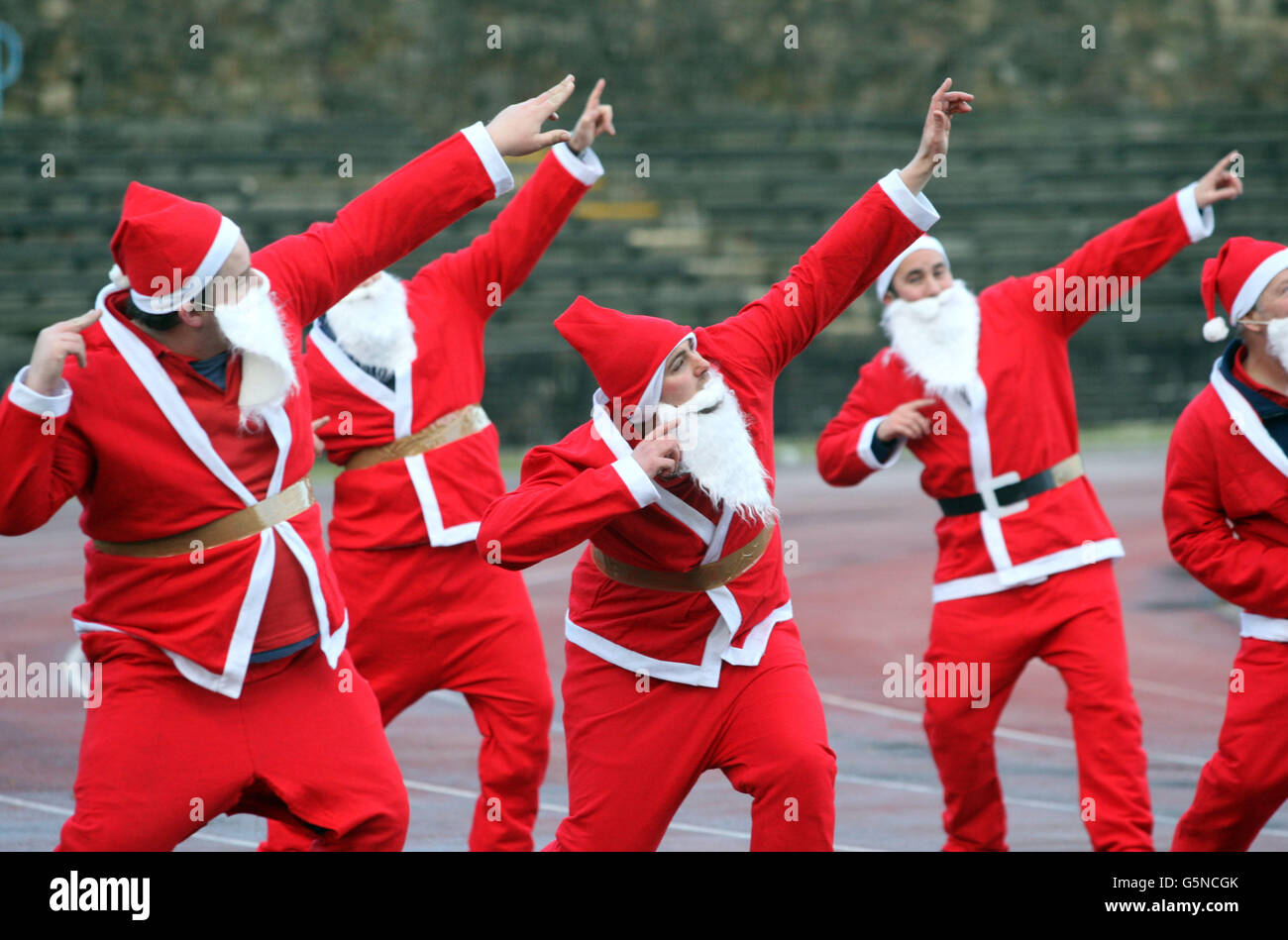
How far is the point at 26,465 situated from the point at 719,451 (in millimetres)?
1446

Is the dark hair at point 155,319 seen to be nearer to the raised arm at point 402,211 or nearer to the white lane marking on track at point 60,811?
the raised arm at point 402,211

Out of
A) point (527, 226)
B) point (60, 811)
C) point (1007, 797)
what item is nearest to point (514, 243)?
point (527, 226)

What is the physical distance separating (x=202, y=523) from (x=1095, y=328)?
15.0m

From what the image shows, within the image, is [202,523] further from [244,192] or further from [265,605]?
[244,192]

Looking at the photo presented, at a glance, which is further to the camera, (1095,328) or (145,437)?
(1095,328)

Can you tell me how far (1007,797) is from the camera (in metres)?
6.28

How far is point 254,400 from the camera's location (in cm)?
364

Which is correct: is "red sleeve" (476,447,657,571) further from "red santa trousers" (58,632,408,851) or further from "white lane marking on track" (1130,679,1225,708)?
"white lane marking on track" (1130,679,1225,708)

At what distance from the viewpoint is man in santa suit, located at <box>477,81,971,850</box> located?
3666 millimetres

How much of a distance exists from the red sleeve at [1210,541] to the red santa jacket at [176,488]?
7.28 ft

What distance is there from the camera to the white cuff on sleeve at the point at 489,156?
4.04 metres

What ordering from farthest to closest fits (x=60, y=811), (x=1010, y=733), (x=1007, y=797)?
(x=1010, y=733), (x=1007, y=797), (x=60, y=811)

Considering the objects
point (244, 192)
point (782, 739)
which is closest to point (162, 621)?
point (782, 739)

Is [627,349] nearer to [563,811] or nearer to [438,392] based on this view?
[438,392]
